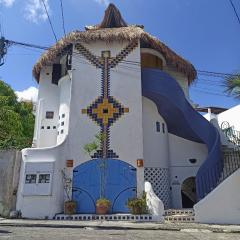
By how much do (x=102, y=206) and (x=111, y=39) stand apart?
790cm

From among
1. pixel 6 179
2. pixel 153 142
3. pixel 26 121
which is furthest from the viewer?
pixel 26 121

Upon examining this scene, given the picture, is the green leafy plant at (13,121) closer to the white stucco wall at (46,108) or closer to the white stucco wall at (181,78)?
the white stucco wall at (46,108)

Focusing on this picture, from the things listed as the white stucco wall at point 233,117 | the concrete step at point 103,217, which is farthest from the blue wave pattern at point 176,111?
the concrete step at point 103,217

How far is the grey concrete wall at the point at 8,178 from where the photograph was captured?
11.8 meters

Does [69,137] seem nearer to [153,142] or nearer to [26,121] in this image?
[153,142]

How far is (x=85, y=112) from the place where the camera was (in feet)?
45.4

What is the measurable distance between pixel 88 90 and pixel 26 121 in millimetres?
8569

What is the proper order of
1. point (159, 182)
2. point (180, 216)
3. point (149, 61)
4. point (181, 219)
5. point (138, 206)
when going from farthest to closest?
point (149, 61)
point (159, 182)
point (138, 206)
point (180, 216)
point (181, 219)

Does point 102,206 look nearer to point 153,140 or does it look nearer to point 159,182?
point 159,182

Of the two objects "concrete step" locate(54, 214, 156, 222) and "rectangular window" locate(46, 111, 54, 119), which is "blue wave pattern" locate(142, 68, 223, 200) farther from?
"rectangular window" locate(46, 111, 54, 119)

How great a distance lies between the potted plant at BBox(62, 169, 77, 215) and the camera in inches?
468

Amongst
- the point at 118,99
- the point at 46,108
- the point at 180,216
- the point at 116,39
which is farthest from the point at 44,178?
the point at 116,39

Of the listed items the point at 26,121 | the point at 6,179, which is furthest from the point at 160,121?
the point at 26,121

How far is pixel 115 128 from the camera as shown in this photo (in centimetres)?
1352
